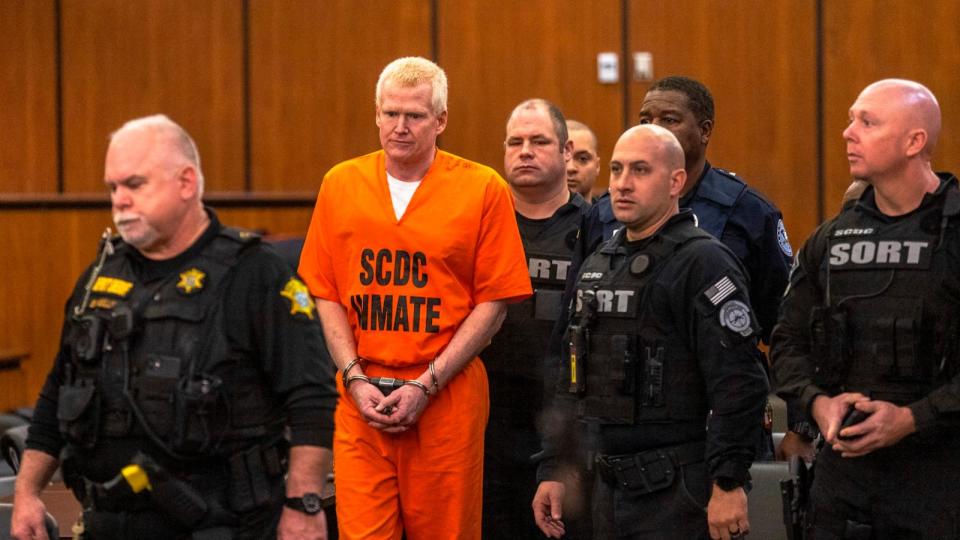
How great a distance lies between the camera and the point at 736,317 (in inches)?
130

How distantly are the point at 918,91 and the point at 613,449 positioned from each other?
1138 mm

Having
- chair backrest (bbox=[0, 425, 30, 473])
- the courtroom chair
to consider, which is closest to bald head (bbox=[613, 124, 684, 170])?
the courtroom chair

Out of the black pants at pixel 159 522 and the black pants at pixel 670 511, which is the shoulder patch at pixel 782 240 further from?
the black pants at pixel 159 522

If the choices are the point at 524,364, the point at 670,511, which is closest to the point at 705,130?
the point at 524,364

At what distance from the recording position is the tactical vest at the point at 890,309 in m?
3.15

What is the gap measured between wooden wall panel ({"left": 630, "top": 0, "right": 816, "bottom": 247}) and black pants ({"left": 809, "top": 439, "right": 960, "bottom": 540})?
528 centimetres

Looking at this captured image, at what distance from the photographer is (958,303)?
315 centimetres

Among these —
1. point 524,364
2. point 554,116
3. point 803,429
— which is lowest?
point 803,429

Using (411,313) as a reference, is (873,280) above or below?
above

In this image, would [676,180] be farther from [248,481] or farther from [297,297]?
[248,481]

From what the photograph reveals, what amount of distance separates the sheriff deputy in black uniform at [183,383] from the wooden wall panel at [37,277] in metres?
5.36

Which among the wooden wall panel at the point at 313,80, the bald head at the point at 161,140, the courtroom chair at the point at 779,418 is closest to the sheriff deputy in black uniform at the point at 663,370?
the bald head at the point at 161,140

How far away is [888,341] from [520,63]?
5.57 metres

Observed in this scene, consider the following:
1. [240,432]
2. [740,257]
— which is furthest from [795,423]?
[240,432]
